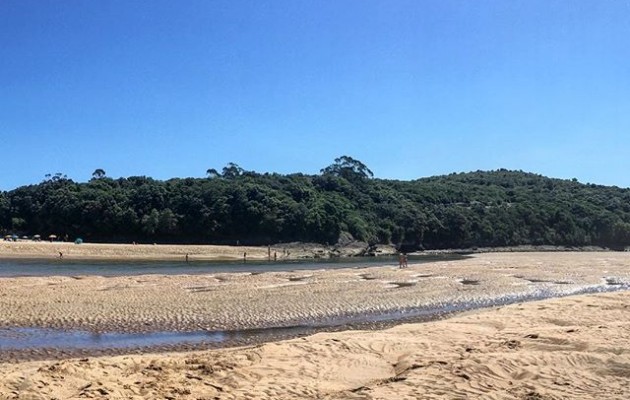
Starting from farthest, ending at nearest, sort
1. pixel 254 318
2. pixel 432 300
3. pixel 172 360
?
1. pixel 432 300
2. pixel 254 318
3. pixel 172 360

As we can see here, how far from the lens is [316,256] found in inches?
3595

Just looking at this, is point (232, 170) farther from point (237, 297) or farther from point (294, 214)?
point (237, 297)

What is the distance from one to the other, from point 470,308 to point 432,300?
2374 mm

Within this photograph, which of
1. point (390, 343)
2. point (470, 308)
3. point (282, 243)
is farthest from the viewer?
point (282, 243)

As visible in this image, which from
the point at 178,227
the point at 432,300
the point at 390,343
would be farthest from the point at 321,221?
the point at 390,343

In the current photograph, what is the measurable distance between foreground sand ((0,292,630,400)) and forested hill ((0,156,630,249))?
99.3 m

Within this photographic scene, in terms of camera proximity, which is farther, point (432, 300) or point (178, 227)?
point (178, 227)

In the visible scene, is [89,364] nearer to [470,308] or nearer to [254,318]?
[254,318]

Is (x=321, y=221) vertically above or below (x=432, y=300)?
above

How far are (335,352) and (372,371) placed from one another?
4.85 ft

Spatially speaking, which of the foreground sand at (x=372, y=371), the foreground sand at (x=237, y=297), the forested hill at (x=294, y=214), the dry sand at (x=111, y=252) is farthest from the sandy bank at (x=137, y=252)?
the foreground sand at (x=372, y=371)

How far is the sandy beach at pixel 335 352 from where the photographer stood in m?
9.70

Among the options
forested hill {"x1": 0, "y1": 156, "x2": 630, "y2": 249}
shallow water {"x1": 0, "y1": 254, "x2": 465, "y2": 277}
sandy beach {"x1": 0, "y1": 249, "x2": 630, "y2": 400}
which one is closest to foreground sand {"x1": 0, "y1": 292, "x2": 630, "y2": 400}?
sandy beach {"x1": 0, "y1": 249, "x2": 630, "y2": 400}

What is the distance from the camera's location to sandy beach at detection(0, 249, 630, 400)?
9703 millimetres
